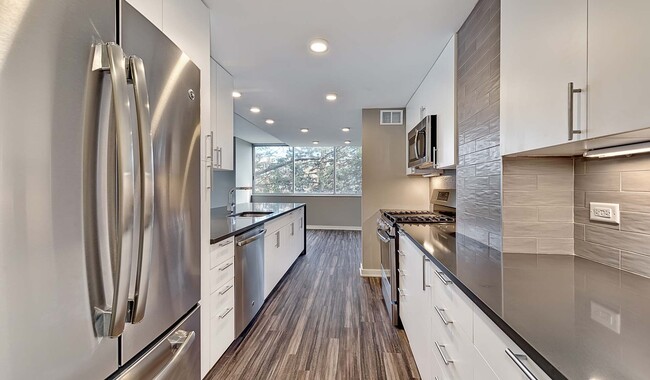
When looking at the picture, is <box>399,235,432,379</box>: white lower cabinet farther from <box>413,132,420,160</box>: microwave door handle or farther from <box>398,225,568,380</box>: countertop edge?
<box>413,132,420,160</box>: microwave door handle

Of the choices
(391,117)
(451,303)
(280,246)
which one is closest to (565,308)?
(451,303)

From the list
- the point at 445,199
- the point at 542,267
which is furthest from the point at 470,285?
the point at 445,199

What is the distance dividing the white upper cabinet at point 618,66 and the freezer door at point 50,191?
132cm

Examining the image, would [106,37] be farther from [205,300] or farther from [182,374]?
[205,300]

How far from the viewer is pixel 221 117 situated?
2.74 meters

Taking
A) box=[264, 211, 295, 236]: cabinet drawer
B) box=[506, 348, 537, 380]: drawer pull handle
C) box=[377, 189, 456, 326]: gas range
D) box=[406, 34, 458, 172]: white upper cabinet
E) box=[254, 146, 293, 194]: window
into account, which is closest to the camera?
box=[506, 348, 537, 380]: drawer pull handle

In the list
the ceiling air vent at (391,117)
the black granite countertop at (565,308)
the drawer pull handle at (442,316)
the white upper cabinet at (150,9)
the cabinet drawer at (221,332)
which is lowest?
the cabinet drawer at (221,332)

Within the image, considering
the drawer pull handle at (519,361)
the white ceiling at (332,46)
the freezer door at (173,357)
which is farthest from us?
the white ceiling at (332,46)

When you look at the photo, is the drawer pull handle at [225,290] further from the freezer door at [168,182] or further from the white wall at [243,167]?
the white wall at [243,167]

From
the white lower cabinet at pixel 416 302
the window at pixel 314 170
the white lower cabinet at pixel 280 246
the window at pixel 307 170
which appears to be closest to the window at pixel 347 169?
the window at pixel 307 170

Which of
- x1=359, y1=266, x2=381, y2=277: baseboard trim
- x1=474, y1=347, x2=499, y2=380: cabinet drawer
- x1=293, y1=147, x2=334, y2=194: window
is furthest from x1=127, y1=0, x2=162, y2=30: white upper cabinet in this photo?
x1=293, y1=147, x2=334, y2=194: window

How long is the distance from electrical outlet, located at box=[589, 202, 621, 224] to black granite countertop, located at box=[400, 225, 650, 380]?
199 millimetres

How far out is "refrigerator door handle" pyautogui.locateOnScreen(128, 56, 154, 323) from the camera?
2.65 ft

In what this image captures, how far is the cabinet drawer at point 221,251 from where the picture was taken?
201cm
